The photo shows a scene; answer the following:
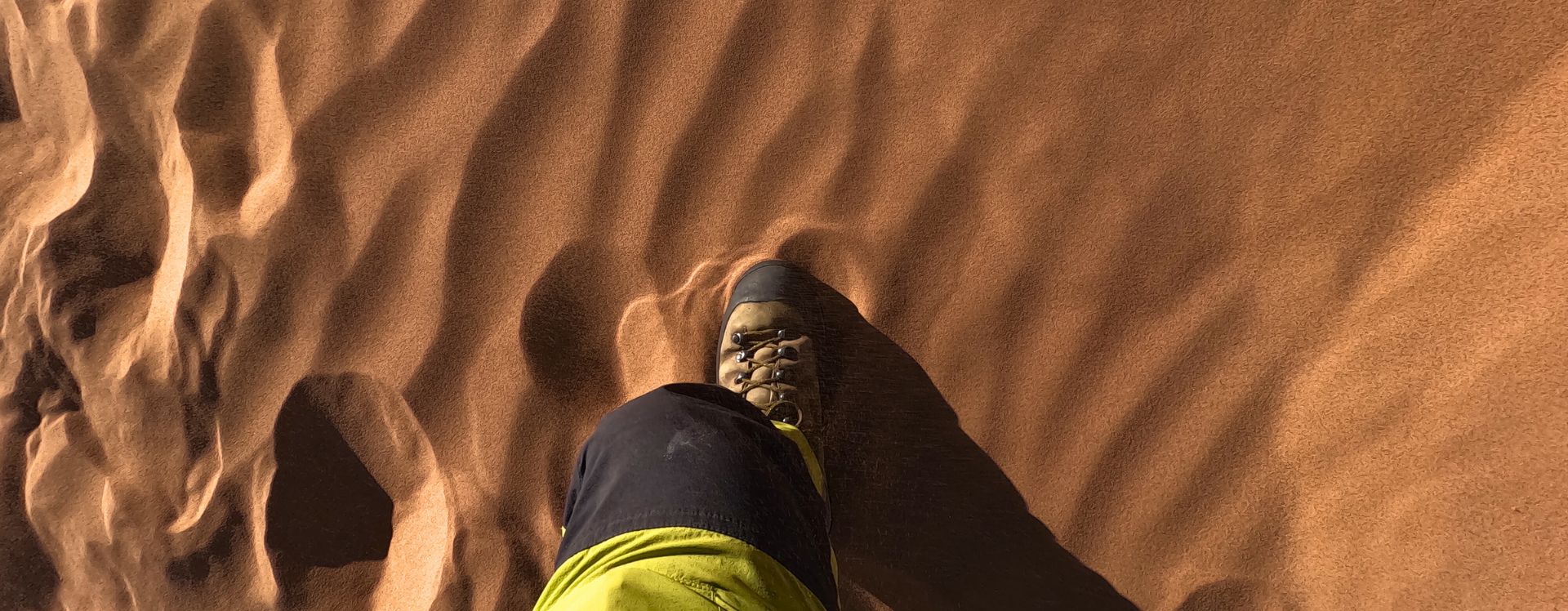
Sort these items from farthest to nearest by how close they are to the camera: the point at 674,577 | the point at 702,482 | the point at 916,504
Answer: the point at 916,504, the point at 702,482, the point at 674,577

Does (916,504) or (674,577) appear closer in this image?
(674,577)

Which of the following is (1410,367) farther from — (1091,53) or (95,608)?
(95,608)

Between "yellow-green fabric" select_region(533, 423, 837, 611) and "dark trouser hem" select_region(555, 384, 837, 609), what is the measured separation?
0.02m

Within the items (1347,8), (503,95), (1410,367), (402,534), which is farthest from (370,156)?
(1410,367)

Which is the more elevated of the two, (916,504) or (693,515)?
(693,515)

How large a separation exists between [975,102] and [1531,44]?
1027 mm

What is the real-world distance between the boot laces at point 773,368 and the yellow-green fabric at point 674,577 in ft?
2.10

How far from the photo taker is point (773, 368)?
5.51 ft

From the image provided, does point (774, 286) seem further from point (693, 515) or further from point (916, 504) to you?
point (693, 515)

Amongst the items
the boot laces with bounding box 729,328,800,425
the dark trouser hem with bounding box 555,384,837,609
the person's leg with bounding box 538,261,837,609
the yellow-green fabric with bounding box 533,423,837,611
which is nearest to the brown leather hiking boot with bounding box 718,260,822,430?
the boot laces with bounding box 729,328,800,425

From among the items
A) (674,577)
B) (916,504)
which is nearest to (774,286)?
(916,504)

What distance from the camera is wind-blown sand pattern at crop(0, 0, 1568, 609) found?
1428 mm

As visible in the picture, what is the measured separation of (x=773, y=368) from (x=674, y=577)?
788 millimetres

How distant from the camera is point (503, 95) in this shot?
5.76ft
